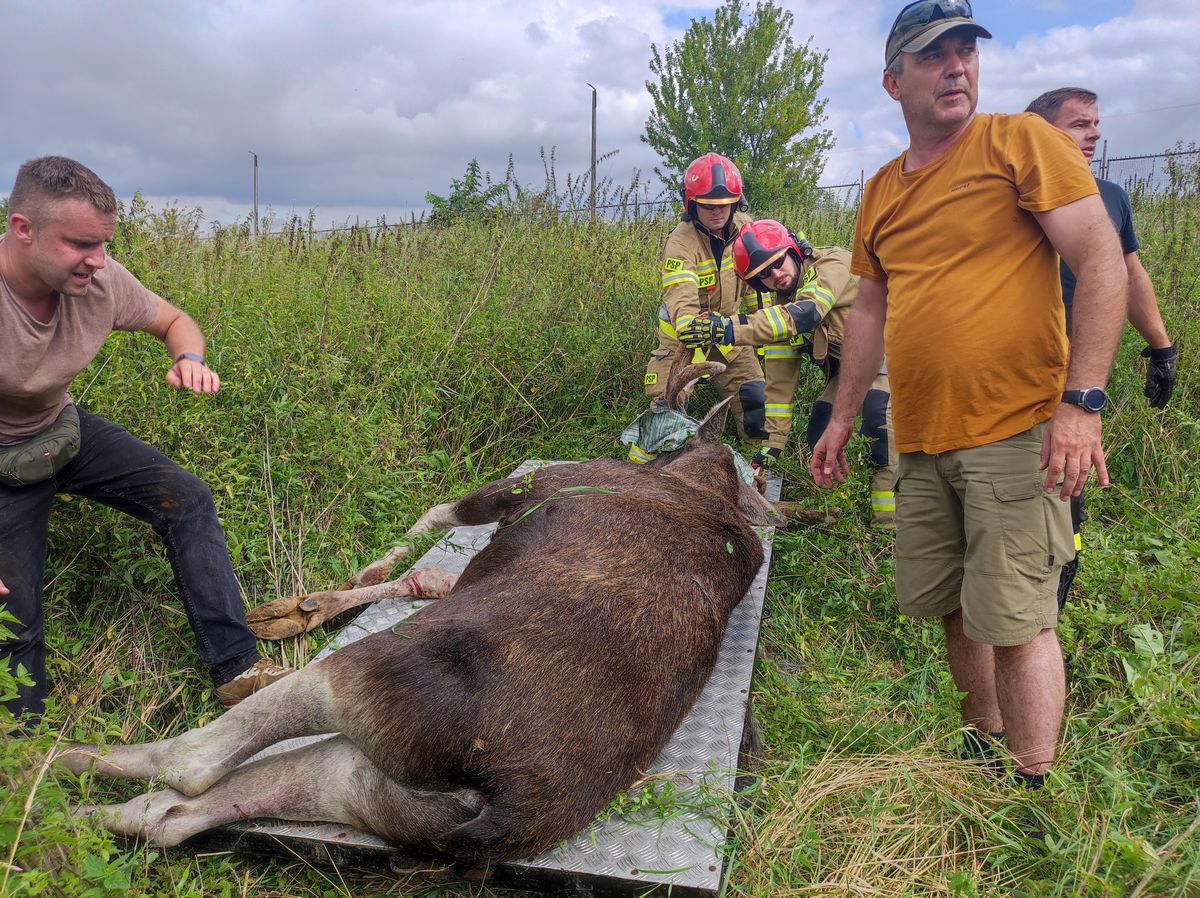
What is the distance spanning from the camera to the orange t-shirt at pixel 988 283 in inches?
105

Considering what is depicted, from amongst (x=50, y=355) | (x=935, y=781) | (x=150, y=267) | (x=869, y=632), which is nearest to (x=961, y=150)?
(x=935, y=781)

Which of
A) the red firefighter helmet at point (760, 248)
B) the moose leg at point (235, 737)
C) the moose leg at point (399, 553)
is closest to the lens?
the moose leg at point (235, 737)

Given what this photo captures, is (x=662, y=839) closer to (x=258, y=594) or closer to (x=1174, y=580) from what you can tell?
(x=258, y=594)

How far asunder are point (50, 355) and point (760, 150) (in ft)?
77.4

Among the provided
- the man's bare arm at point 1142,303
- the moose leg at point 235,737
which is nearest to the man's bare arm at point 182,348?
the moose leg at point 235,737

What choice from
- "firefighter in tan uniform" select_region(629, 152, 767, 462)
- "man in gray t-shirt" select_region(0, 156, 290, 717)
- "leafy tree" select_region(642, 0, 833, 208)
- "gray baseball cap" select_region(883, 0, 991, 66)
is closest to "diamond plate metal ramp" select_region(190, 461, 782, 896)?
"man in gray t-shirt" select_region(0, 156, 290, 717)

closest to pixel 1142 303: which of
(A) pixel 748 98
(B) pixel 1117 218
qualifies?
(B) pixel 1117 218

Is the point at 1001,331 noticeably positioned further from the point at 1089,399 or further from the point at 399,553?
the point at 399,553

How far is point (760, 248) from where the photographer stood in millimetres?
5145

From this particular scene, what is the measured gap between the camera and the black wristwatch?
2457mm

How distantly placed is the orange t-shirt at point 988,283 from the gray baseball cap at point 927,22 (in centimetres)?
32

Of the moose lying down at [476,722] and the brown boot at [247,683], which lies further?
the brown boot at [247,683]

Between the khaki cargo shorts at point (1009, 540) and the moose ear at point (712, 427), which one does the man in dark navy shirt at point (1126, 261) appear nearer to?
the khaki cargo shorts at point (1009, 540)

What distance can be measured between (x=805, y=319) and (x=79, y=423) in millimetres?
4025
